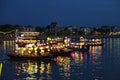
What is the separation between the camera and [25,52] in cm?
3859

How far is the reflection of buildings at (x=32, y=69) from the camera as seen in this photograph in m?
25.8

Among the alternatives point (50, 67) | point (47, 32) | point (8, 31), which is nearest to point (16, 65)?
point (50, 67)

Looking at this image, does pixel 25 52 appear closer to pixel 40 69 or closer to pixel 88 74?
pixel 40 69

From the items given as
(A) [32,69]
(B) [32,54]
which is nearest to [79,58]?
(B) [32,54]

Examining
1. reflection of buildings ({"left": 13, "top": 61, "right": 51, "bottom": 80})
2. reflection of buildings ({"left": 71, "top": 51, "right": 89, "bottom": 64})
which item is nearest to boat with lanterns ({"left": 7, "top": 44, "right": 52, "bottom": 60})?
reflection of buildings ({"left": 13, "top": 61, "right": 51, "bottom": 80})

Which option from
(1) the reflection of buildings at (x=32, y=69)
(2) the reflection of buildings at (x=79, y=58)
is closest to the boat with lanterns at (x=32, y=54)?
(1) the reflection of buildings at (x=32, y=69)

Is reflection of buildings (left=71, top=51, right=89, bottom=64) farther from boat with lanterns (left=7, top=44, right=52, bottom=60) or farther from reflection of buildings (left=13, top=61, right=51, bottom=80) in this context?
reflection of buildings (left=13, top=61, right=51, bottom=80)

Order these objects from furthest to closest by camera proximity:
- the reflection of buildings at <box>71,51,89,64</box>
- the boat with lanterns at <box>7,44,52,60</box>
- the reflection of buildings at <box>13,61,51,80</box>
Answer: the reflection of buildings at <box>71,51,89,64</box> → the boat with lanterns at <box>7,44,52,60</box> → the reflection of buildings at <box>13,61,51,80</box>

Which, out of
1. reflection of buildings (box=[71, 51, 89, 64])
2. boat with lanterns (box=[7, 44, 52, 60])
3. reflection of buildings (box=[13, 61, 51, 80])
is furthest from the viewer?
reflection of buildings (box=[71, 51, 89, 64])

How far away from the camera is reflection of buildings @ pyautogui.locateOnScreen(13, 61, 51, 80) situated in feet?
84.7

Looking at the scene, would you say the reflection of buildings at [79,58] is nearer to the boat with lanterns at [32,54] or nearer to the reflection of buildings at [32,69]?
the boat with lanterns at [32,54]

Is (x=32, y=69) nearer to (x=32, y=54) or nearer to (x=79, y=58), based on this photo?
(x=32, y=54)

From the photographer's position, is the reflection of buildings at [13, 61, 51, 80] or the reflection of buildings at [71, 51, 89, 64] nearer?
the reflection of buildings at [13, 61, 51, 80]

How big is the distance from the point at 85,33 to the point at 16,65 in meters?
140
